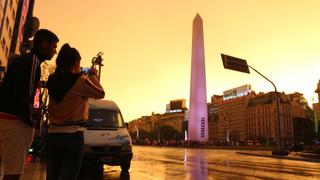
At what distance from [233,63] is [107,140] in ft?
63.5

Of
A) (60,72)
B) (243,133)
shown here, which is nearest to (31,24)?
(60,72)

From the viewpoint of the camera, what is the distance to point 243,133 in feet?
532

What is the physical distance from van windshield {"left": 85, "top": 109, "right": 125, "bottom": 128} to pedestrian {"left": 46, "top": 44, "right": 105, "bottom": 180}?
7.37 m

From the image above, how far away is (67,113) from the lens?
3.16 metres

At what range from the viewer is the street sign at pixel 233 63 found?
27.0m

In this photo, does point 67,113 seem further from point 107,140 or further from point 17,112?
point 107,140

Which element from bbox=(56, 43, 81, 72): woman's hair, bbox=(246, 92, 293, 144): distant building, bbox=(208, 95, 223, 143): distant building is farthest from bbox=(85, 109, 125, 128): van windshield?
bbox=(208, 95, 223, 143): distant building

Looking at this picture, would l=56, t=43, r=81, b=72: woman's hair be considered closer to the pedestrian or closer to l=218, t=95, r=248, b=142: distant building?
the pedestrian

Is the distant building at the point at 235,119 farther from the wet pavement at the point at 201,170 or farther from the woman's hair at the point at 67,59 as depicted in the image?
the woman's hair at the point at 67,59

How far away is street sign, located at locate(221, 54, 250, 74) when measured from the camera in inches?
1061

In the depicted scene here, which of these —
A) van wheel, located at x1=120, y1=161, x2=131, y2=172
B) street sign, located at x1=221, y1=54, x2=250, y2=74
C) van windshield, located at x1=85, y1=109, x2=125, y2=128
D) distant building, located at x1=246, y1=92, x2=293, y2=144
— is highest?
distant building, located at x1=246, y1=92, x2=293, y2=144

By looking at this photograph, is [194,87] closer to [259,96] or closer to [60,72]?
[60,72]

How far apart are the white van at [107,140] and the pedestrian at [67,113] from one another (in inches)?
260

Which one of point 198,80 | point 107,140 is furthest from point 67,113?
point 198,80
